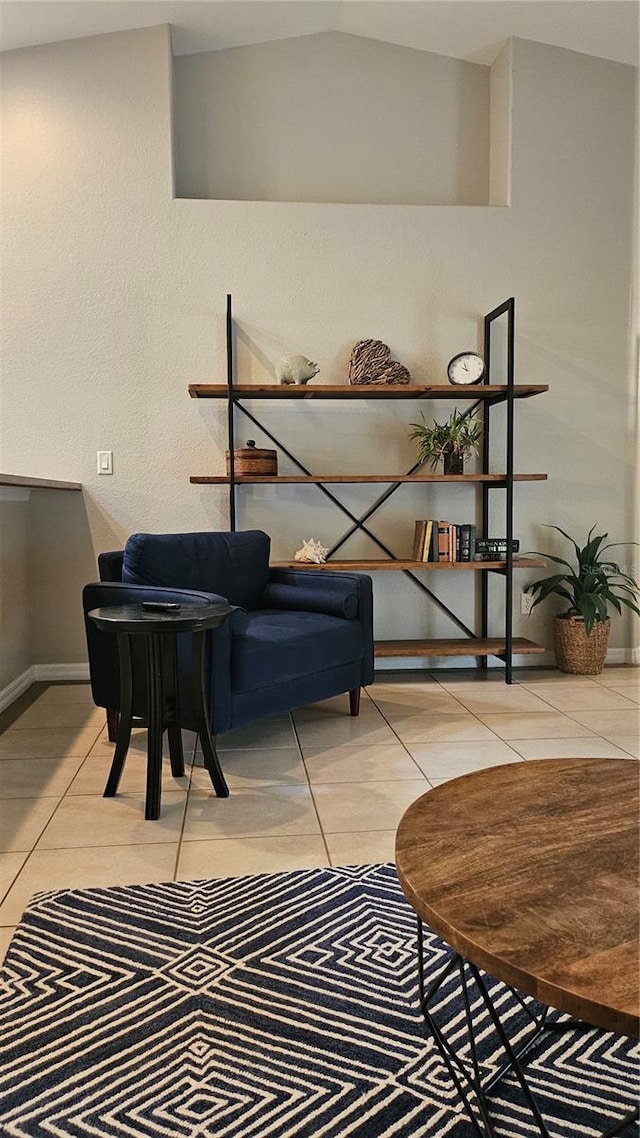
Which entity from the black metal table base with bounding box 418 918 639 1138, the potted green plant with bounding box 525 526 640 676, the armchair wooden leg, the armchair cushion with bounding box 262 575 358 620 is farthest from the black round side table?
the potted green plant with bounding box 525 526 640 676

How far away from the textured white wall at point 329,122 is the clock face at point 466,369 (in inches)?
35.9

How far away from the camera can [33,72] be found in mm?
4238

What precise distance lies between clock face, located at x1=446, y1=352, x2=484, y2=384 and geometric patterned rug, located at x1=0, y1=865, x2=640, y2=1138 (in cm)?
300

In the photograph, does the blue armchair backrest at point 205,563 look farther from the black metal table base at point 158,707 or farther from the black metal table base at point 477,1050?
the black metal table base at point 477,1050

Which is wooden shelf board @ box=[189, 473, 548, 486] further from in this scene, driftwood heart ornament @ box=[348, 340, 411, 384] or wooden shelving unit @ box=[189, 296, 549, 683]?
driftwood heart ornament @ box=[348, 340, 411, 384]

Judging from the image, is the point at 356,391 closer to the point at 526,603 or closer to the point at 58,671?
the point at 526,603

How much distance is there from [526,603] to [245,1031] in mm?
3460

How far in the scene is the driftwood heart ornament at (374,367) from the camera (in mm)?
4332

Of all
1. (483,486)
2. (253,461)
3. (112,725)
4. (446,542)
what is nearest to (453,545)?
(446,542)

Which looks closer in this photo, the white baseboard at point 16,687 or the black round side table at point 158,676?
the black round side table at point 158,676

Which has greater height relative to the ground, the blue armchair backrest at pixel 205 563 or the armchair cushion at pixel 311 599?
the blue armchair backrest at pixel 205 563

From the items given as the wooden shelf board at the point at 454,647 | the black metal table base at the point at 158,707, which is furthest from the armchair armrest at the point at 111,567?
the wooden shelf board at the point at 454,647

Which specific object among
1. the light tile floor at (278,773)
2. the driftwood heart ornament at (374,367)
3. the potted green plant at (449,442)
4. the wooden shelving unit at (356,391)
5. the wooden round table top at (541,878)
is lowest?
the light tile floor at (278,773)

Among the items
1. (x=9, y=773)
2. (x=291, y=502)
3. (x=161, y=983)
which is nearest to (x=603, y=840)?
(x=161, y=983)
